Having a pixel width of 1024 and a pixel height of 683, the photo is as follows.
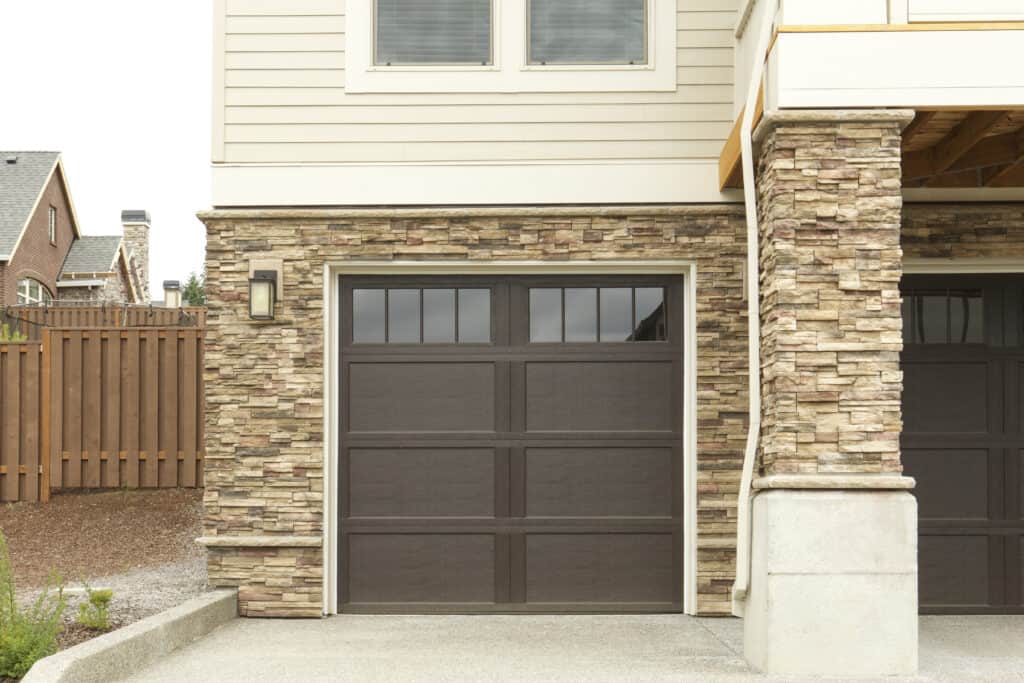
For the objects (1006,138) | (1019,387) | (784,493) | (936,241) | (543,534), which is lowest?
(543,534)

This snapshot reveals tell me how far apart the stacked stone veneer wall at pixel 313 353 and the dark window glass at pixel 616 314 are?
0.99 feet

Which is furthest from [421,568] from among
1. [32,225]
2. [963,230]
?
[32,225]

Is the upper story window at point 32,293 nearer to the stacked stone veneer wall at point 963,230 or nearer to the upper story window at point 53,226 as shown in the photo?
the upper story window at point 53,226

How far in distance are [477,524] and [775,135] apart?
3220 mm

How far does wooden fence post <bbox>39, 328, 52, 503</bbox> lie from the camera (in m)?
10.6

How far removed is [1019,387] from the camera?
7.27 meters

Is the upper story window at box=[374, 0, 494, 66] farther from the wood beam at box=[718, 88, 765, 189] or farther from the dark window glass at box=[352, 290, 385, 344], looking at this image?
the wood beam at box=[718, 88, 765, 189]

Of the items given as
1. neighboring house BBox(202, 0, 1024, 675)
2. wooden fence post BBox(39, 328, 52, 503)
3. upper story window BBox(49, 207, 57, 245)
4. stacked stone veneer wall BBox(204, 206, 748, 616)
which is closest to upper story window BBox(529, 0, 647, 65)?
neighboring house BBox(202, 0, 1024, 675)

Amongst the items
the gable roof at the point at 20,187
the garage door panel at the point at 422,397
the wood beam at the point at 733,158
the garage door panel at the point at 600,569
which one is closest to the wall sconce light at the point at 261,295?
the garage door panel at the point at 422,397

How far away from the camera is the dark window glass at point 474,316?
735 centimetres

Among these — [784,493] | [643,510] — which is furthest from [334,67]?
[784,493]

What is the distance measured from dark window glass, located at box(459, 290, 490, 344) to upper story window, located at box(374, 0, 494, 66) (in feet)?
5.04

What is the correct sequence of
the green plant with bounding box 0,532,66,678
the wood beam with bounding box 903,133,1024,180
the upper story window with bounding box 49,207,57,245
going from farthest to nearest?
the upper story window with bounding box 49,207,57,245 < the wood beam with bounding box 903,133,1024,180 < the green plant with bounding box 0,532,66,678

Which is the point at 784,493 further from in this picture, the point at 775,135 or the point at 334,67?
the point at 334,67
